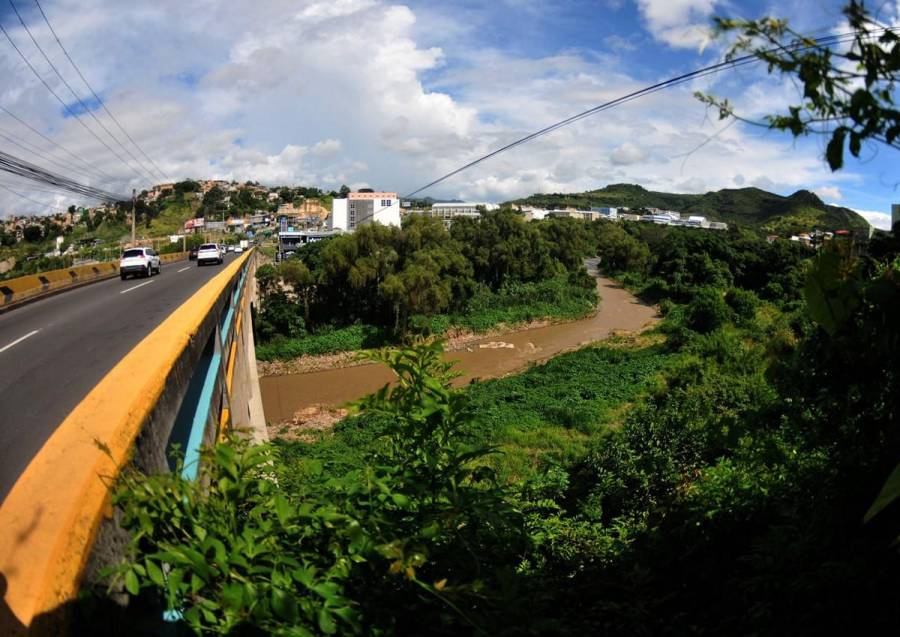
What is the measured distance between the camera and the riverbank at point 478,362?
23.9 meters

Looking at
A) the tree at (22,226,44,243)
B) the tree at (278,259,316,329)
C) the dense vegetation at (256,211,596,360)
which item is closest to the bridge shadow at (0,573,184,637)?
the dense vegetation at (256,211,596,360)

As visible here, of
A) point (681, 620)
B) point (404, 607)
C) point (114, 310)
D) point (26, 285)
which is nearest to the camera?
point (404, 607)

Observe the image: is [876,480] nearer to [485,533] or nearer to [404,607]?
[485,533]

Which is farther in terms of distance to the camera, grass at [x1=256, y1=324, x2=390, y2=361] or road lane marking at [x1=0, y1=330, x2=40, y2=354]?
grass at [x1=256, y1=324, x2=390, y2=361]

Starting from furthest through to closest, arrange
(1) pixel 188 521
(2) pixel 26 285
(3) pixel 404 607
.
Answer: (2) pixel 26 285, (3) pixel 404 607, (1) pixel 188 521

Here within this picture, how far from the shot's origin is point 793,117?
1391 millimetres

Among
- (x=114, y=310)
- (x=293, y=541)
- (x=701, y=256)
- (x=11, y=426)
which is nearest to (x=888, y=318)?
(x=293, y=541)

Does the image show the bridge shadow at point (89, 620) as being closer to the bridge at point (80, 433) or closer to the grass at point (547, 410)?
the bridge at point (80, 433)

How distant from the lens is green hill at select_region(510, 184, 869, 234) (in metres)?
2.59

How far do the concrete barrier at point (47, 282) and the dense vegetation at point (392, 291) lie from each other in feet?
29.9

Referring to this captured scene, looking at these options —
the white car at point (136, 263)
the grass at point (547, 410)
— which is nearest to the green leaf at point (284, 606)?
the grass at point (547, 410)

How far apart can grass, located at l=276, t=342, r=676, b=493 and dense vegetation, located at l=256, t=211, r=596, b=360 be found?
6758 mm

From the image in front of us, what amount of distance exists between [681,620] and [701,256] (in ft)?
155

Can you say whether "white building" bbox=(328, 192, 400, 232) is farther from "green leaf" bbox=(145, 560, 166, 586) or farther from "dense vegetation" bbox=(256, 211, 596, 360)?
"green leaf" bbox=(145, 560, 166, 586)
